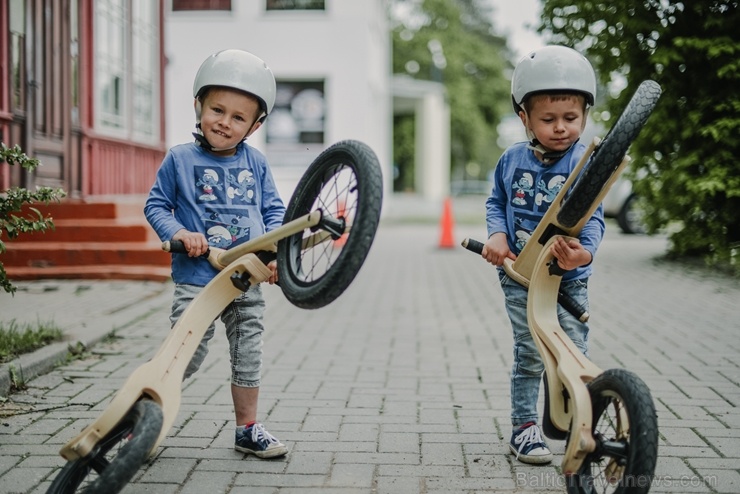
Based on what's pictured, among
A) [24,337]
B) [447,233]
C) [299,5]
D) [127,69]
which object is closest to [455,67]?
[299,5]

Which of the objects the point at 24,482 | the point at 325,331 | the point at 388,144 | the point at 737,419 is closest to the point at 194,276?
the point at 24,482

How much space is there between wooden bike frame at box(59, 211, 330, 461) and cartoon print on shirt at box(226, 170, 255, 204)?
9.9 inches

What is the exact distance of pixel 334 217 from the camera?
3117mm

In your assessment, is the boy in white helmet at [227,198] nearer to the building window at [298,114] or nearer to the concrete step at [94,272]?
the concrete step at [94,272]

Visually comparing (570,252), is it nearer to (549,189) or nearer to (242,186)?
(549,189)

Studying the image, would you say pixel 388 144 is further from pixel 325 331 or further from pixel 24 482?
pixel 24 482

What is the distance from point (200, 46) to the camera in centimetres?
1883

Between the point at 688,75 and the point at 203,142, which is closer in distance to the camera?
the point at 203,142

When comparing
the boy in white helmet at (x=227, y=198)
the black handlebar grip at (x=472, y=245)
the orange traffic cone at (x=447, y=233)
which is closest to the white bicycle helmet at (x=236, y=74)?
the boy in white helmet at (x=227, y=198)

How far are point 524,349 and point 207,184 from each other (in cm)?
152

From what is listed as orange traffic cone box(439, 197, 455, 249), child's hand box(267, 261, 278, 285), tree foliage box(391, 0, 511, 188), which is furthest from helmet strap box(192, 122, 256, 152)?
tree foliage box(391, 0, 511, 188)

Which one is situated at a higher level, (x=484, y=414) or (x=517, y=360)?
(x=517, y=360)

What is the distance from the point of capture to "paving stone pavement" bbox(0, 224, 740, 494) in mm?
3299

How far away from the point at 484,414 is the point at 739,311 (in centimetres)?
419
